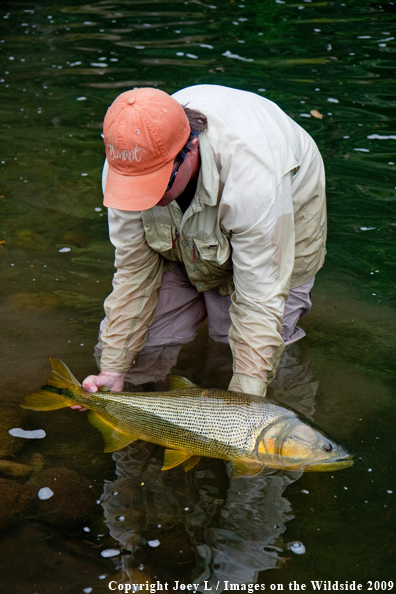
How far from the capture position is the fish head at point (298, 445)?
2.98 metres

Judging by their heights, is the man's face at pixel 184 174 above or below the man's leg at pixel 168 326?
above

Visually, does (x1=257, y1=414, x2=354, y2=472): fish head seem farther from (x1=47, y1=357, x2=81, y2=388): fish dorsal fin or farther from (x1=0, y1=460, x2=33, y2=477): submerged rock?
(x1=0, y1=460, x2=33, y2=477): submerged rock

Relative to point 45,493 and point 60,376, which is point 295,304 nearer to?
point 60,376

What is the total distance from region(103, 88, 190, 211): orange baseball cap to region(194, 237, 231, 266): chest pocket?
1.94 ft

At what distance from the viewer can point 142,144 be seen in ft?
8.87

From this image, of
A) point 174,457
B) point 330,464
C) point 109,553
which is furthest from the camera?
point 174,457

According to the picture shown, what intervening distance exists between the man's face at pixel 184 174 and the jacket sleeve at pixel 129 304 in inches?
24.7

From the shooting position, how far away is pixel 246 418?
10.0 ft

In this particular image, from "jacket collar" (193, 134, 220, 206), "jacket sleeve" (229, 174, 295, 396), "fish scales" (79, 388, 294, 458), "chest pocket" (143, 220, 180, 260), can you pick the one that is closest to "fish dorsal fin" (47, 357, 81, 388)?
"fish scales" (79, 388, 294, 458)

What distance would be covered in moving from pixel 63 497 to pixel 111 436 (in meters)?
0.42

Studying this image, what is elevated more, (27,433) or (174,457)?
(174,457)

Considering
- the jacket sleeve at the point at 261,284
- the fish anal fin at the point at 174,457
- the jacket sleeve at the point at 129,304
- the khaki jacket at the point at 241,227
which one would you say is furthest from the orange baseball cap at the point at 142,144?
the fish anal fin at the point at 174,457

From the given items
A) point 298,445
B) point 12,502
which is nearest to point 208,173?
point 298,445

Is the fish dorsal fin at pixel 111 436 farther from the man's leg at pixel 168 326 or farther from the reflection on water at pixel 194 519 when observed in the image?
the man's leg at pixel 168 326
